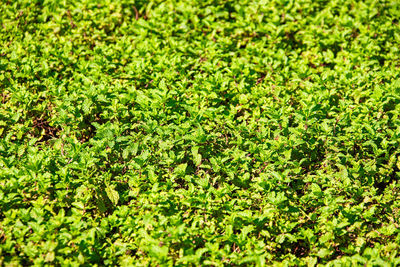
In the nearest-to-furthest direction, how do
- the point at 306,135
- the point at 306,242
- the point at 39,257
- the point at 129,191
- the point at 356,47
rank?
the point at 39,257
the point at 306,242
the point at 129,191
the point at 306,135
the point at 356,47

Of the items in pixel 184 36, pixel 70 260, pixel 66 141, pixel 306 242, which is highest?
pixel 184 36

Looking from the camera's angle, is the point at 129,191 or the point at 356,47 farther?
the point at 356,47

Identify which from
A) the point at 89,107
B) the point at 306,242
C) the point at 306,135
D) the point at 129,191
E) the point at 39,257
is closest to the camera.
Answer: the point at 39,257

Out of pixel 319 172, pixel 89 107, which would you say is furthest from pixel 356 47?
pixel 89 107

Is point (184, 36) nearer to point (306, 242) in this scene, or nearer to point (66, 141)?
point (66, 141)

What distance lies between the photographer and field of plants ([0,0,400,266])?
10.4ft

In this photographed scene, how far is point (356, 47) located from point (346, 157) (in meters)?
1.97

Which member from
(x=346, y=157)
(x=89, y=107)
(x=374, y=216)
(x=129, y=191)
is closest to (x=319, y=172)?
(x=346, y=157)

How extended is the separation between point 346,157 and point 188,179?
158 cm

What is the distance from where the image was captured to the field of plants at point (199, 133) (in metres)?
3.17

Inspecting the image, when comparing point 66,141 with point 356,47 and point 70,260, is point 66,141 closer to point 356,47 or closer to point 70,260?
point 70,260

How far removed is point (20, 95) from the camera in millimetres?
4164

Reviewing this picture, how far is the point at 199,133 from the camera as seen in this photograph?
3738 millimetres

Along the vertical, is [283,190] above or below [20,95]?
below
